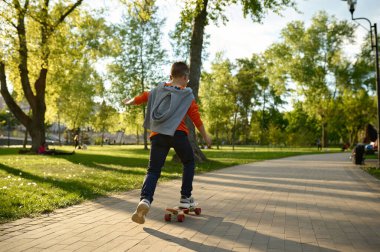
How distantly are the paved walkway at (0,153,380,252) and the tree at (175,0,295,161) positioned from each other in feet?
30.2

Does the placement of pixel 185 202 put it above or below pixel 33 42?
below

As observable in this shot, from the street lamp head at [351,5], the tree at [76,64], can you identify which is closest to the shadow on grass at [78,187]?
the tree at [76,64]

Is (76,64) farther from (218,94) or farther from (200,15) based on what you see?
(218,94)

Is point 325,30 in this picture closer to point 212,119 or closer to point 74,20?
point 212,119

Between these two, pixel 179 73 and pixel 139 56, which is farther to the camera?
pixel 139 56

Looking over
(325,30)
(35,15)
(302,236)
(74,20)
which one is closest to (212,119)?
(325,30)

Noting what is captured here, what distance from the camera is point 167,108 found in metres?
4.81

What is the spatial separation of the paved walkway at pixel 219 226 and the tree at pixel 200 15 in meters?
9.20

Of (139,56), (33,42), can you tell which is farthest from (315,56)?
(33,42)

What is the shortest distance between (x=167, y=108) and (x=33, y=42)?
1821cm

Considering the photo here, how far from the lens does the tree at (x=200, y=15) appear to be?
53.5ft

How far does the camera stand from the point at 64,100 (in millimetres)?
54125

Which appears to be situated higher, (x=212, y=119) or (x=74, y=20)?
(x=74, y=20)

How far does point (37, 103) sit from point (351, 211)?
864 inches
